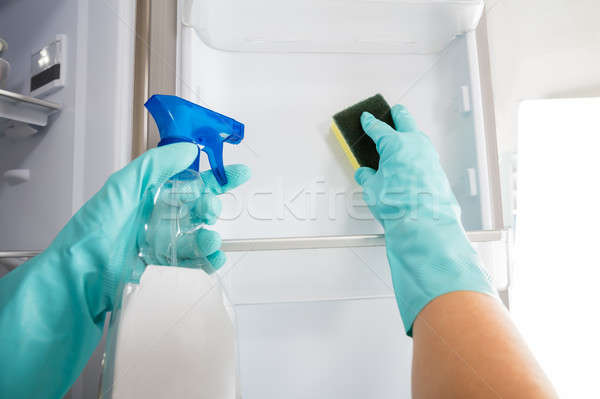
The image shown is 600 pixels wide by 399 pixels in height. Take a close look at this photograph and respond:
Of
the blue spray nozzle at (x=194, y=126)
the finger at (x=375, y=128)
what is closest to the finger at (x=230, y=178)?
the blue spray nozzle at (x=194, y=126)

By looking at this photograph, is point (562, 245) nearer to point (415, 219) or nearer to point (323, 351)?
point (415, 219)

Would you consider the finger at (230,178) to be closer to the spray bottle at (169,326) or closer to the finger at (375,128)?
the spray bottle at (169,326)

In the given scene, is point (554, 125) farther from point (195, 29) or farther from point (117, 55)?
point (117, 55)

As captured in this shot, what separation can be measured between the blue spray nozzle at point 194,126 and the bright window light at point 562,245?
22.4 inches

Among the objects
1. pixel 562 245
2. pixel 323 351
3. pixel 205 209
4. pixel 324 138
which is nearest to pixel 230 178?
pixel 205 209

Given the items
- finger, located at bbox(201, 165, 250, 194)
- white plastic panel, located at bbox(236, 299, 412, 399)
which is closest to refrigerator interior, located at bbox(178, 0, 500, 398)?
white plastic panel, located at bbox(236, 299, 412, 399)

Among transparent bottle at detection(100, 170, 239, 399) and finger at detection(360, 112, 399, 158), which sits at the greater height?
finger at detection(360, 112, 399, 158)

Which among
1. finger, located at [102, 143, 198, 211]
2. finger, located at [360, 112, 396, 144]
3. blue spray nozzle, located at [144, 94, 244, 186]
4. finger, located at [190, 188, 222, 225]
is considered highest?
finger, located at [360, 112, 396, 144]

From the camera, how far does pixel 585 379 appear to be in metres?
0.60

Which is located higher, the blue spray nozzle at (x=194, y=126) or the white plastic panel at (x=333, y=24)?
the white plastic panel at (x=333, y=24)

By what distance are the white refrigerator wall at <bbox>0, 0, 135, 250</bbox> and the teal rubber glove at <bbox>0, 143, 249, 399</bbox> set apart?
0.44 feet

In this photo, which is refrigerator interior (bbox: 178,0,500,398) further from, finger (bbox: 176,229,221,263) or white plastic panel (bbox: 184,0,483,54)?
finger (bbox: 176,229,221,263)

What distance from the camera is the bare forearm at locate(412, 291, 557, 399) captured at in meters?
0.32

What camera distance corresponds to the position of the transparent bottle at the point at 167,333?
0.92ft
